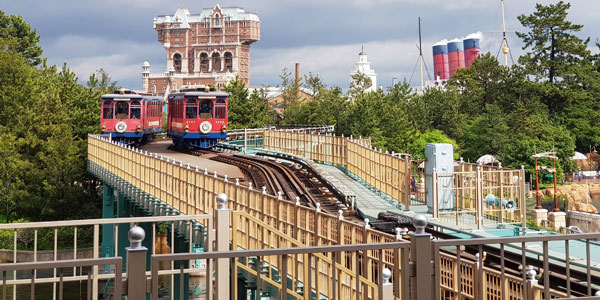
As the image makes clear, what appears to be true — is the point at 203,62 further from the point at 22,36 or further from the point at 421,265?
the point at 421,265

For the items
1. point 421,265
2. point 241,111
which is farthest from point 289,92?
point 421,265

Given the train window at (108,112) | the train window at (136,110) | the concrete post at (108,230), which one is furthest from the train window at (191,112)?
the concrete post at (108,230)

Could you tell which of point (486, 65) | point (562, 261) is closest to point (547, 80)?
point (486, 65)

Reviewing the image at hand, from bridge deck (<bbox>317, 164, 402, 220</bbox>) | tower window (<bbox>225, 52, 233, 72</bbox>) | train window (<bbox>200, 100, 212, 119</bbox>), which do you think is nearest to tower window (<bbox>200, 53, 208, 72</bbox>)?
tower window (<bbox>225, 52, 233, 72</bbox>)

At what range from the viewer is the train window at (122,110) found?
43.5 meters

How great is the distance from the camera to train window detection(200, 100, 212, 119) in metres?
40.8

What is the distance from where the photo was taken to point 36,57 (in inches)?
2894

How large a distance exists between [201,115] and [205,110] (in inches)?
15.5

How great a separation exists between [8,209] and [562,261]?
138 feet

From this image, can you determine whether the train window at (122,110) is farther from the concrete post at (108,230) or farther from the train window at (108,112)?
the concrete post at (108,230)

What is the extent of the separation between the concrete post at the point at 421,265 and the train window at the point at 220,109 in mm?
35859

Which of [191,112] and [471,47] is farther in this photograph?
[471,47]

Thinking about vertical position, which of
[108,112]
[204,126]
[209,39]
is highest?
[209,39]

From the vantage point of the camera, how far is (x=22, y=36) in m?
71.4
